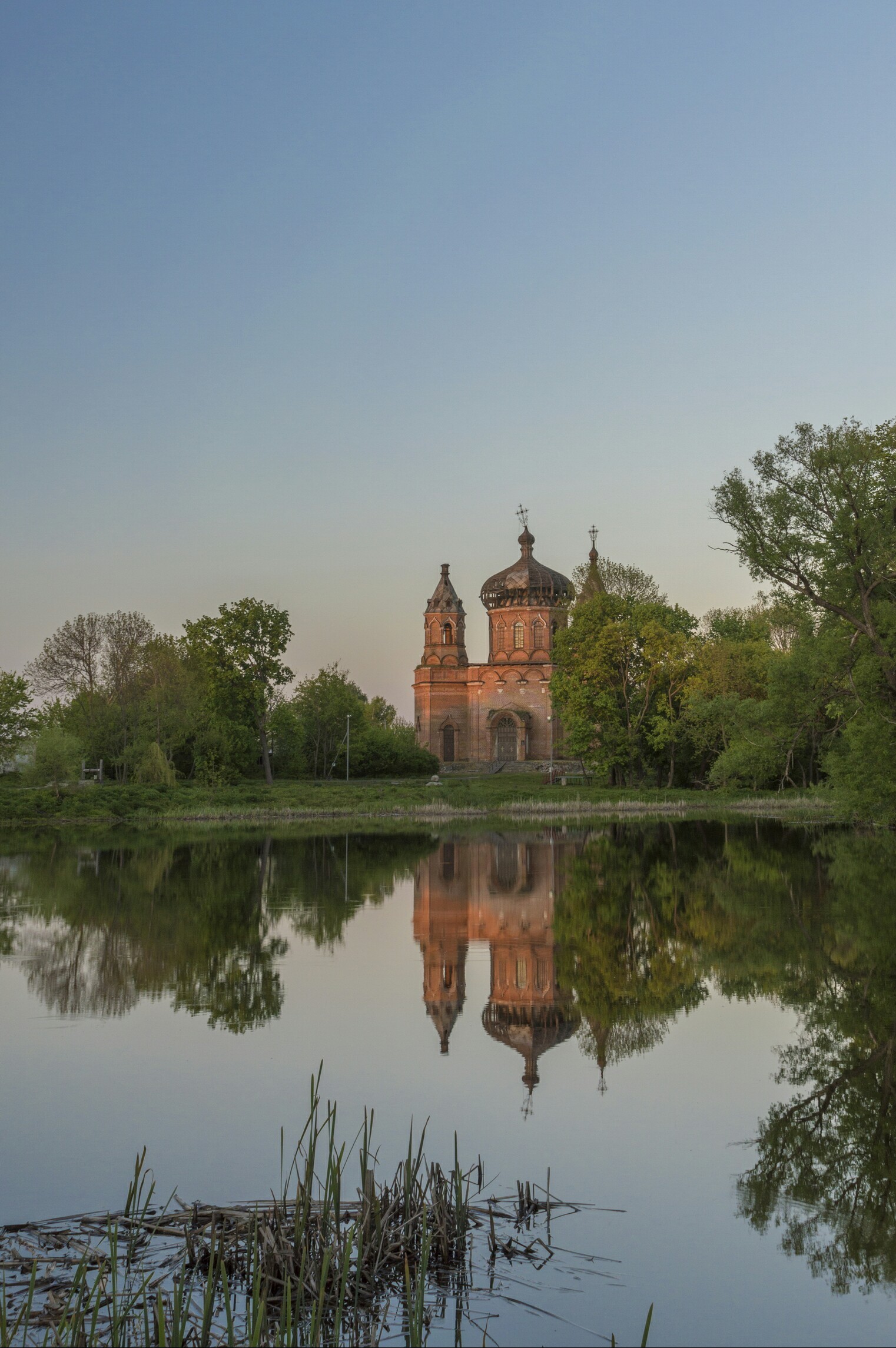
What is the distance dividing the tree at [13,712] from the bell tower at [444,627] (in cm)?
2302

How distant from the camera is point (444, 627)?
70062 millimetres

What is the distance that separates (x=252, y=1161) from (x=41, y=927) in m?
10.5

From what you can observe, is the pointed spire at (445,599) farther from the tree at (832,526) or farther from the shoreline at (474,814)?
the tree at (832,526)

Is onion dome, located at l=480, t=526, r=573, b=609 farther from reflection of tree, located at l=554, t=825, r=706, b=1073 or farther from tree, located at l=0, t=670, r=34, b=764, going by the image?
reflection of tree, located at l=554, t=825, r=706, b=1073

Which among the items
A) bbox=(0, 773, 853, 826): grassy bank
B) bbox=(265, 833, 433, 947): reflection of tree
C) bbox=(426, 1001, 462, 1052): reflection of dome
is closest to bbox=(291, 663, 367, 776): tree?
bbox=(0, 773, 853, 826): grassy bank

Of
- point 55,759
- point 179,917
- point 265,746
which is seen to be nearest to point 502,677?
point 265,746

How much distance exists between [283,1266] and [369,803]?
3999 cm

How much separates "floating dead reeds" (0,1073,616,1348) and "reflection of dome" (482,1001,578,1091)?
11.4ft

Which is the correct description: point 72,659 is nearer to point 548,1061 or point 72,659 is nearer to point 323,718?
point 323,718

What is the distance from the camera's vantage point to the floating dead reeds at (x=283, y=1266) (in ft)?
14.5

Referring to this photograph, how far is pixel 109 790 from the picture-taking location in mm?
42312

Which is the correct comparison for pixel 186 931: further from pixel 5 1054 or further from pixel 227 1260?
pixel 227 1260

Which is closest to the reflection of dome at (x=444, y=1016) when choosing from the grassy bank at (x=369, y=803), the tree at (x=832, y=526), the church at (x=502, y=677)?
the tree at (x=832, y=526)

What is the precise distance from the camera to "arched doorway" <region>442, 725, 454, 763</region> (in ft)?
226
